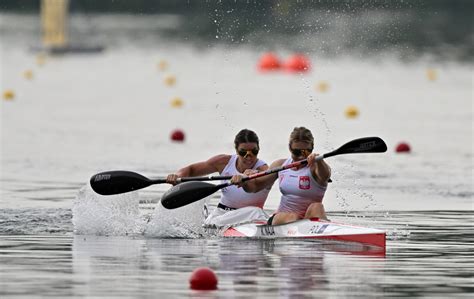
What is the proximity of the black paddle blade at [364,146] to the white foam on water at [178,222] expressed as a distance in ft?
5.77

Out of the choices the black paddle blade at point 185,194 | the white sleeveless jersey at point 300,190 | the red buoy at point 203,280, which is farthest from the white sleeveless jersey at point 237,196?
the red buoy at point 203,280

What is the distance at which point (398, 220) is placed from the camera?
1972 cm

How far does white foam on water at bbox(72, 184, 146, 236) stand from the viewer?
18047mm

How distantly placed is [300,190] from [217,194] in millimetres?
5095

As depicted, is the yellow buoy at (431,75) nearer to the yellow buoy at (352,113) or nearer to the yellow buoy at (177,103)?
the yellow buoy at (177,103)

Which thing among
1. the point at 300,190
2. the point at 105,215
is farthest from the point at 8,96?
the point at 300,190

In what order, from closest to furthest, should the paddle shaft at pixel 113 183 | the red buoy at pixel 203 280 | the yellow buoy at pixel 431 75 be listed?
the red buoy at pixel 203 280 < the paddle shaft at pixel 113 183 < the yellow buoy at pixel 431 75

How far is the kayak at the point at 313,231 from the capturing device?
16.6 metres

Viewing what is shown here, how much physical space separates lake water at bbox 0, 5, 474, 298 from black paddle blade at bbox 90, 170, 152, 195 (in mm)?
202

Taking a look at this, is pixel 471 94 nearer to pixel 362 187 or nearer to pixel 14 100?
pixel 14 100

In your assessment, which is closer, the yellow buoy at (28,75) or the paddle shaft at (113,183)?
the paddle shaft at (113,183)

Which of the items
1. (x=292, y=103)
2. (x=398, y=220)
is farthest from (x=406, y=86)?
(x=398, y=220)

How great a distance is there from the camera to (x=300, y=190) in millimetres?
17688

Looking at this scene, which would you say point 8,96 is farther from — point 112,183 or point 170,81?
point 112,183
